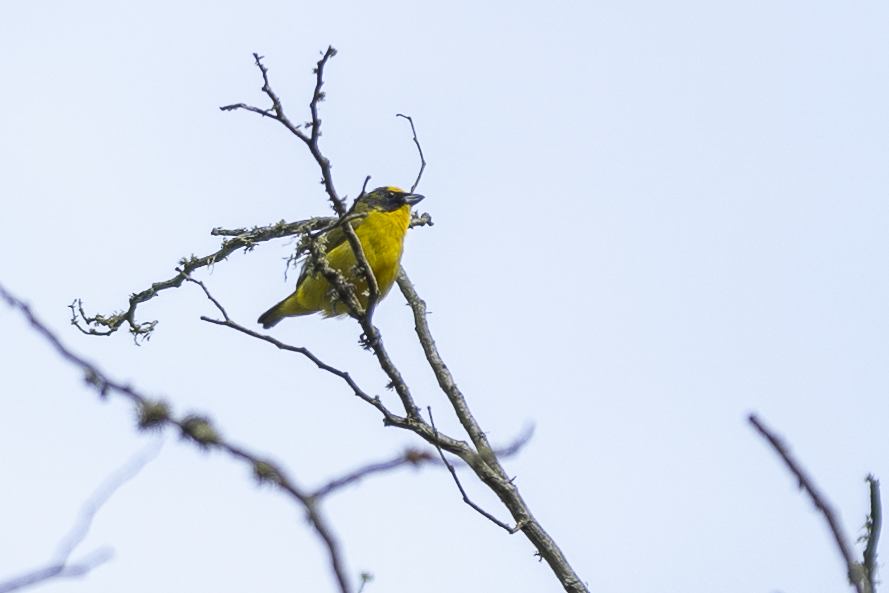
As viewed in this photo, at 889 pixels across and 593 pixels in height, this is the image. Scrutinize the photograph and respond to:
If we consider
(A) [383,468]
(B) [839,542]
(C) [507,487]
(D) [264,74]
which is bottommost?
(B) [839,542]

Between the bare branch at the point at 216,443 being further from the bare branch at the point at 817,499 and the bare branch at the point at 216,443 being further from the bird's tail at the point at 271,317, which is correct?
the bird's tail at the point at 271,317

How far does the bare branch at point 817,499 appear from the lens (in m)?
1.36

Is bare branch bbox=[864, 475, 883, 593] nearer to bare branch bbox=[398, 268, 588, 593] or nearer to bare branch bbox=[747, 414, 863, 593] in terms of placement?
bare branch bbox=[747, 414, 863, 593]

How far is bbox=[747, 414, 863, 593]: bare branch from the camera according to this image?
1.36m

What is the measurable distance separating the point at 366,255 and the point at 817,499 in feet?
16.5

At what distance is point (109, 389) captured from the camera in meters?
1.54

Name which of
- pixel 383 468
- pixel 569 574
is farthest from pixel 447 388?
pixel 383 468

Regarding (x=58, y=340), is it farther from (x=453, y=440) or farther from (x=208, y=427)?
(x=453, y=440)

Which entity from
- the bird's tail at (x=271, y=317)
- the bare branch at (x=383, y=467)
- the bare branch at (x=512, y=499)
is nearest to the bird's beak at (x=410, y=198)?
the bird's tail at (x=271, y=317)

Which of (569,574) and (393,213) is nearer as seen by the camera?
(569,574)

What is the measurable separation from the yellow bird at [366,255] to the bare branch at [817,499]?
4.39 meters

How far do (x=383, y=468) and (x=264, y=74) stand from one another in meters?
2.28

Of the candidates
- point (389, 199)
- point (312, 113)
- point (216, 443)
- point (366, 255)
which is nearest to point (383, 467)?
point (216, 443)

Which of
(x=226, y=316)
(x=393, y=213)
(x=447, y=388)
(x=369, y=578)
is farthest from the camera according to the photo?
(x=393, y=213)
